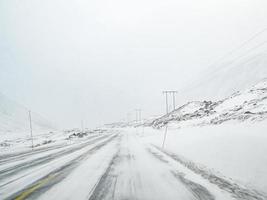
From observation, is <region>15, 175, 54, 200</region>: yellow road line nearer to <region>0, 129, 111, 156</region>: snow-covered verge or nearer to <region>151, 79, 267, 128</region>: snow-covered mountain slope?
<region>151, 79, 267, 128</region>: snow-covered mountain slope

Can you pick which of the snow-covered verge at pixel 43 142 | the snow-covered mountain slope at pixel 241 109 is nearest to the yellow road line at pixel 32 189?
the snow-covered mountain slope at pixel 241 109

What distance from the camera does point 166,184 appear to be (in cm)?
550

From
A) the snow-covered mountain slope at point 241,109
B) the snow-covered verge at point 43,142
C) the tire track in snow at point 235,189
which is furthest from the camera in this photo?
the snow-covered verge at point 43,142

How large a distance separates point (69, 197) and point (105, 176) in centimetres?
207

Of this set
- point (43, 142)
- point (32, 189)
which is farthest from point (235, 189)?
point (43, 142)

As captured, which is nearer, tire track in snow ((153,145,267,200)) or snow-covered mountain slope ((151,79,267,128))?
tire track in snow ((153,145,267,200))

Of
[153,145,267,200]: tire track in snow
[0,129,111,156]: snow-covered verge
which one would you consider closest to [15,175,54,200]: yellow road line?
[153,145,267,200]: tire track in snow

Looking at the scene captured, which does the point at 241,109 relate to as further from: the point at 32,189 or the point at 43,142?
the point at 43,142

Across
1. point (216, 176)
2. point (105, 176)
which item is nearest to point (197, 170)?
point (216, 176)

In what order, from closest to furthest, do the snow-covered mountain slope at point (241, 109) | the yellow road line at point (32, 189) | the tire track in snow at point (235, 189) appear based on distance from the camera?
the tire track in snow at point (235, 189) → the yellow road line at point (32, 189) → the snow-covered mountain slope at point (241, 109)

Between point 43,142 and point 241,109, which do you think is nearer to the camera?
point 241,109

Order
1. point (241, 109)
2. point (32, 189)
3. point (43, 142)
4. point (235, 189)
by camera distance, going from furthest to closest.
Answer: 1. point (43, 142)
2. point (241, 109)
3. point (32, 189)
4. point (235, 189)

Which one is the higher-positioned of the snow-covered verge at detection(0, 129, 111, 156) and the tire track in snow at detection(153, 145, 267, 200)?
the tire track in snow at detection(153, 145, 267, 200)

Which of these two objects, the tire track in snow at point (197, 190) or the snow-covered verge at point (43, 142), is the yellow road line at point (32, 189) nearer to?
the tire track in snow at point (197, 190)
